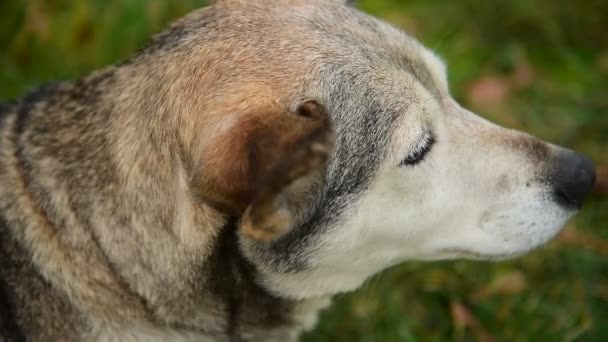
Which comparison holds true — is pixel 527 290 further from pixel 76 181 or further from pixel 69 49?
pixel 69 49

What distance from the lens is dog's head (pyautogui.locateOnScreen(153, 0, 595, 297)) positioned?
2010mm

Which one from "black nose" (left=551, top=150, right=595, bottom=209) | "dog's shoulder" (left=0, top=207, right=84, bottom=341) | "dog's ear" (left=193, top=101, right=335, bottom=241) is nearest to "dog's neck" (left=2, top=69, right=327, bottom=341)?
"dog's shoulder" (left=0, top=207, right=84, bottom=341)

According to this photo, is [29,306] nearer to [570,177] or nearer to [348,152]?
[348,152]

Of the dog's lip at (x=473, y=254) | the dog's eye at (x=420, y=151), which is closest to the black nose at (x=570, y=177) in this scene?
the dog's lip at (x=473, y=254)

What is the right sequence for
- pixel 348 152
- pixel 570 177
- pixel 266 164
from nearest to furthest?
pixel 266 164
pixel 348 152
pixel 570 177

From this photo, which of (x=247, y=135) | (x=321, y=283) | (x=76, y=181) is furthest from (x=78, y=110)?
(x=321, y=283)

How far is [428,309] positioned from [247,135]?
2071mm

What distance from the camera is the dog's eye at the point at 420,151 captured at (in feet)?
7.49

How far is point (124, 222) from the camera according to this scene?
225 cm

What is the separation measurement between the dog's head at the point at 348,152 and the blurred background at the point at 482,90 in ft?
3.59

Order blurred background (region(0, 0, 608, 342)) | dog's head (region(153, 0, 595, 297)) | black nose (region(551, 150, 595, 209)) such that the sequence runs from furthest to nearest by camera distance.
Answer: blurred background (region(0, 0, 608, 342))
black nose (region(551, 150, 595, 209))
dog's head (region(153, 0, 595, 297))

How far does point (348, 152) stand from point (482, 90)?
107 inches

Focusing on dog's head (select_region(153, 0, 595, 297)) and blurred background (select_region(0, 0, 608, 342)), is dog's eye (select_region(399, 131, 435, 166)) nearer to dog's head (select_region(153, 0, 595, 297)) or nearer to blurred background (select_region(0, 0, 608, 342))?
dog's head (select_region(153, 0, 595, 297))

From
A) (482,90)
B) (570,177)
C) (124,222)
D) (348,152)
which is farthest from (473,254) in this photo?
(482,90)
